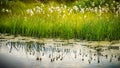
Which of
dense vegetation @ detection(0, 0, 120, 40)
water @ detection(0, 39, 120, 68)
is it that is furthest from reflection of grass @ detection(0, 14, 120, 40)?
water @ detection(0, 39, 120, 68)

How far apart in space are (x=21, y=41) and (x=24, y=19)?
26cm

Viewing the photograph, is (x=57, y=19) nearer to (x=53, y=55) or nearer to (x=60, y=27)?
(x=60, y=27)

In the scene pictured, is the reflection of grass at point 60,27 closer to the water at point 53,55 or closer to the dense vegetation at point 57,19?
the dense vegetation at point 57,19

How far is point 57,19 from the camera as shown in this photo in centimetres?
457

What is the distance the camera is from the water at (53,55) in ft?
14.6

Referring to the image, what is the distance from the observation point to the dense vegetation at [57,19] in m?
4.55

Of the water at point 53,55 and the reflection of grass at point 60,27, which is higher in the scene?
the reflection of grass at point 60,27

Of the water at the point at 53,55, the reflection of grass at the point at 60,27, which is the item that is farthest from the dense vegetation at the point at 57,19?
the water at the point at 53,55

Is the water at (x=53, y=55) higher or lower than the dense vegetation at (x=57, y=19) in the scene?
lower

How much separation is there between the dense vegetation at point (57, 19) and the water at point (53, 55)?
0.12 meters

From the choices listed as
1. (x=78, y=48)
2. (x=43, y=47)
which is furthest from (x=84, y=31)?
(x=43, y=47)

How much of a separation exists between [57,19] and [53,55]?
1.35 feet

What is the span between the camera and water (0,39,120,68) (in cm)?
446

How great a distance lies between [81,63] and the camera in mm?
4477
